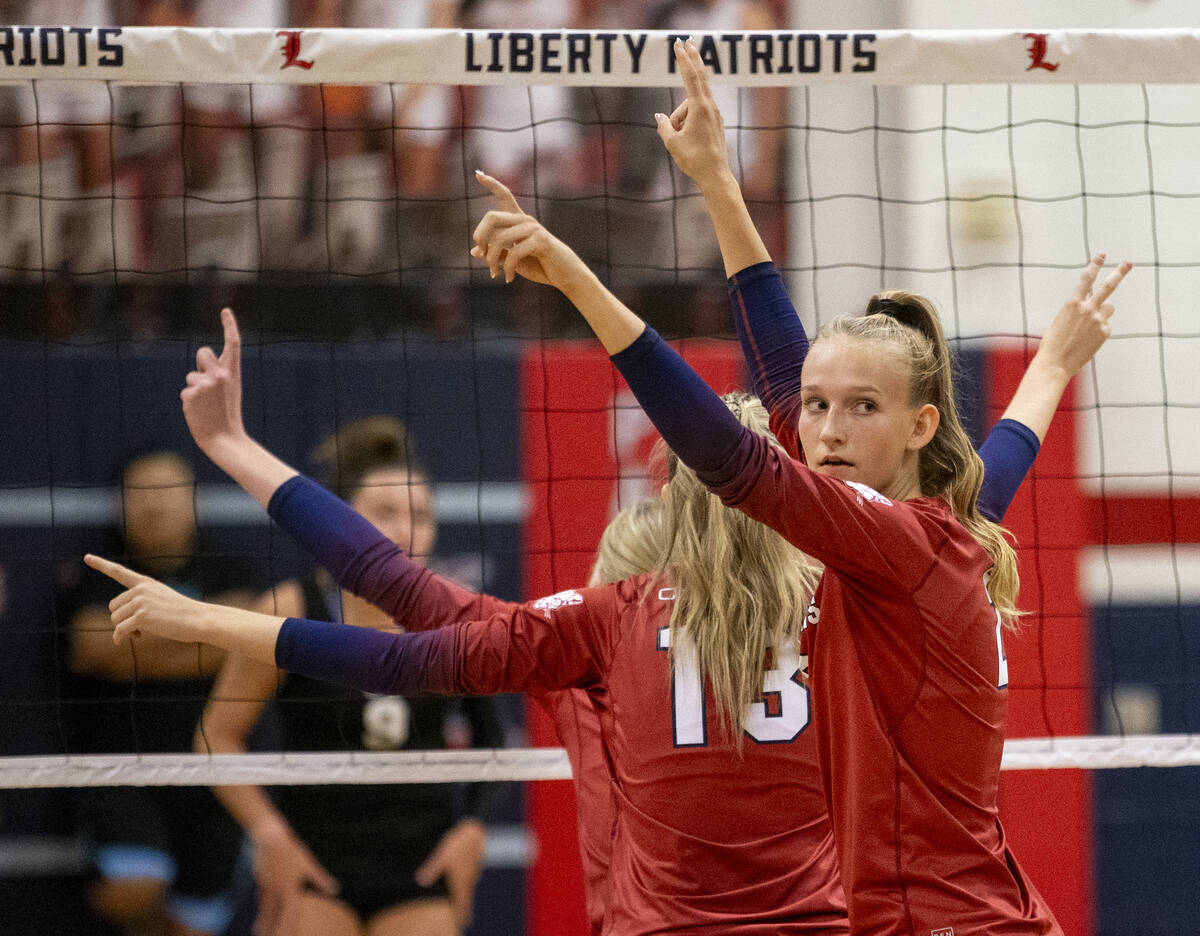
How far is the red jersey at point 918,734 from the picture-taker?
1.48 m

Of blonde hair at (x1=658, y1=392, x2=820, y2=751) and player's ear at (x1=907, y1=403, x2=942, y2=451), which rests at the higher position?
player's ear at (x1=907, y1=403, x2=942, y2=451)

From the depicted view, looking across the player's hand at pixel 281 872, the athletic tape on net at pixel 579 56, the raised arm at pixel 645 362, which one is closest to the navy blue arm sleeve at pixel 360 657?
the raised arm at pixel 645 362

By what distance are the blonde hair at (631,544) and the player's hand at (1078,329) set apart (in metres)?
0.75

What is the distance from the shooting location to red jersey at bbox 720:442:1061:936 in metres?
1.48

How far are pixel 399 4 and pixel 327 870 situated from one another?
356cm

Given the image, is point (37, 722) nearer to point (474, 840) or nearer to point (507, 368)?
point (474, 840)

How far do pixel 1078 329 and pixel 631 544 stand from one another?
0.89 metres

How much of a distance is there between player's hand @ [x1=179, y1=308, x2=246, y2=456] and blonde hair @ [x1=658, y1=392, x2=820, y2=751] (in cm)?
87

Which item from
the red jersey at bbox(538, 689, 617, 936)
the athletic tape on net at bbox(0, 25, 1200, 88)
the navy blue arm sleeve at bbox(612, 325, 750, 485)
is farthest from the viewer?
the athletic tape on net at bbox(0, 25, 1200, 88)

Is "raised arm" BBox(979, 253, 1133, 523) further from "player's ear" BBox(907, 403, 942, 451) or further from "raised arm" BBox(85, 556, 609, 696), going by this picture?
"raised arm" BBox(85, 556, 609, 696)

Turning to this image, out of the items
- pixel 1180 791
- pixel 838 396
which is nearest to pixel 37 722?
pixel 838 396

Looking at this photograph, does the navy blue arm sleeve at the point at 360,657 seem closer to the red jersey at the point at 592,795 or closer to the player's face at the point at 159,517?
the red jersey at the point at 592,795

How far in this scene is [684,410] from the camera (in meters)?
1.37

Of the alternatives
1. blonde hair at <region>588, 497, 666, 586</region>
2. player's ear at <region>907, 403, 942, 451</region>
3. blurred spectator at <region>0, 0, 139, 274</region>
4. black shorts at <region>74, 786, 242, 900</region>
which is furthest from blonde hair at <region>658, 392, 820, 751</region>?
blurred spectator at <region>0, 0, 139, 274</region>
